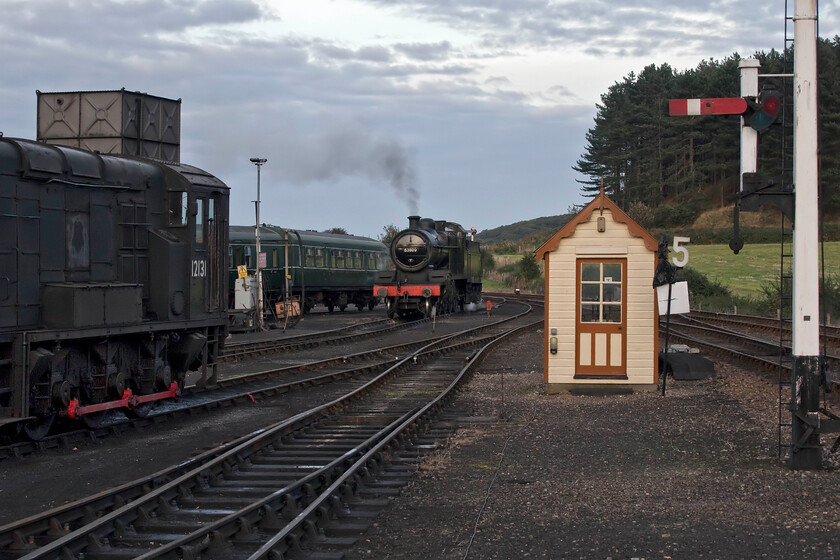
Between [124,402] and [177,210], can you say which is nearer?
[124,402]

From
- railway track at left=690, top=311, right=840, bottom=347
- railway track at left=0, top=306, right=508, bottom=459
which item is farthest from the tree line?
railway track at left=0, top=306, right=508, bottom=459

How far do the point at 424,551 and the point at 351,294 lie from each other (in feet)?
124

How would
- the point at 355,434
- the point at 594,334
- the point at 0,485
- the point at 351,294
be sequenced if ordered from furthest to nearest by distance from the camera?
the point at 351,294, the point at 594,334, the point at 355,434, the point at 0,485

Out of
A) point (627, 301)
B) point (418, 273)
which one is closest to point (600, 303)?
point (627, 301)

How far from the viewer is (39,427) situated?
A: 1108 cm

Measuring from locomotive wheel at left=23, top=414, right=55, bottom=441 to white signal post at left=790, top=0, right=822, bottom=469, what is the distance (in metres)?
8.54

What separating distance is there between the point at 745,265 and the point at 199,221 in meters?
51.8

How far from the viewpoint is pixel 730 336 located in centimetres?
2627

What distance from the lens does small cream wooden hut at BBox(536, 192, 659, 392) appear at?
49.9 ft

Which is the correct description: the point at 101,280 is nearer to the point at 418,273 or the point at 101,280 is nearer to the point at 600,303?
the point at 600,303

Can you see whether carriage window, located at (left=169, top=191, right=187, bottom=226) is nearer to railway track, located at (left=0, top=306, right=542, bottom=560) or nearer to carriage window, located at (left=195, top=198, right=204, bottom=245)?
carriage window, located at (left=195, top=198, right=204, bottom=245)

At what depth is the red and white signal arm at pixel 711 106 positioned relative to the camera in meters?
9.56

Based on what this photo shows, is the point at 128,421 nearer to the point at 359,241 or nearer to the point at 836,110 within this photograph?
the point at 359,241

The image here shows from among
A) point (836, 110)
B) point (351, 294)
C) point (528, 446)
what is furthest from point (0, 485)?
point (836, 110)
